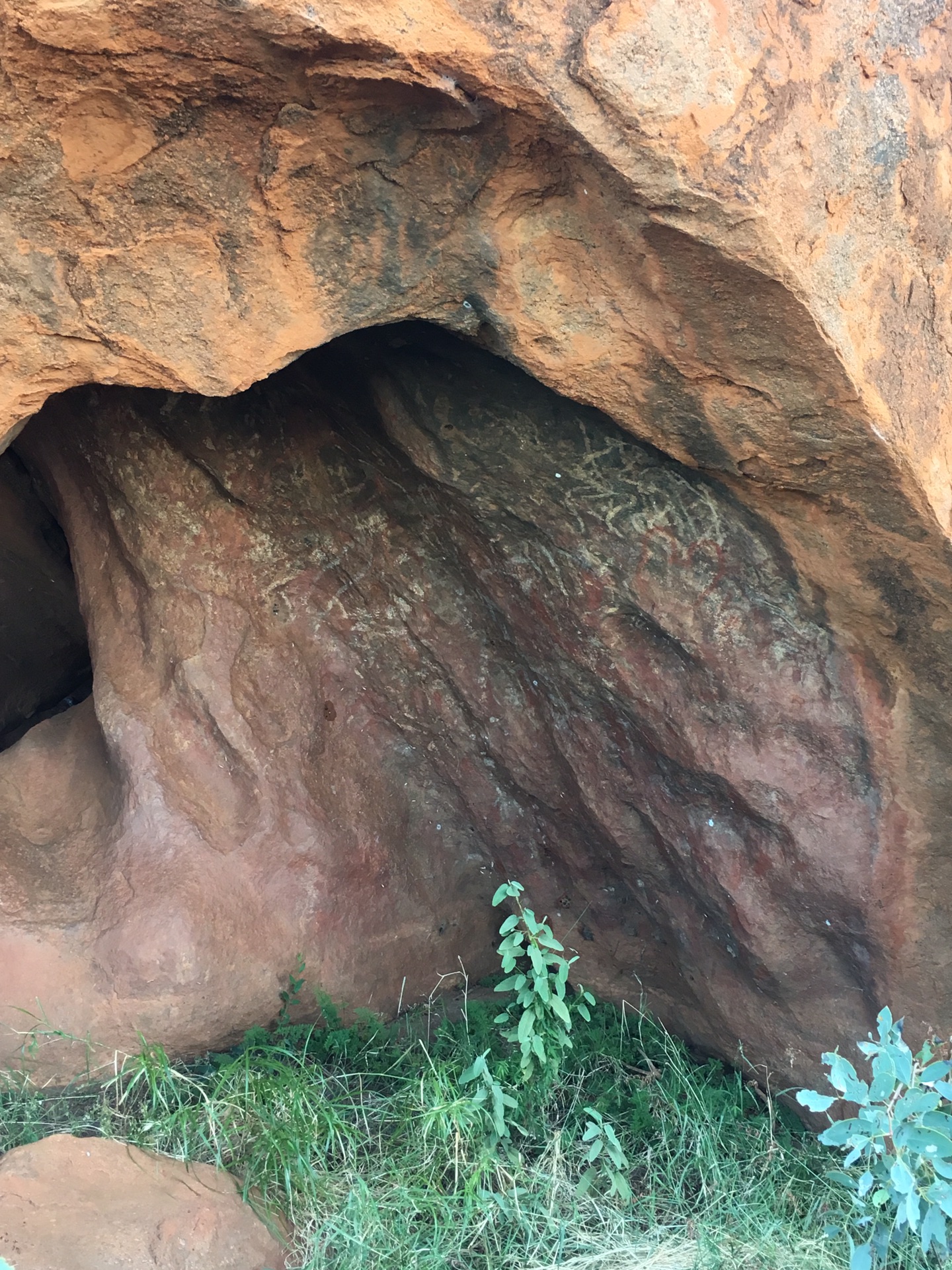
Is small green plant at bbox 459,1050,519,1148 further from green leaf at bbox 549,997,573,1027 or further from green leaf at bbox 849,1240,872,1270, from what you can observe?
green leaf at bbox 849,1240,872,1270

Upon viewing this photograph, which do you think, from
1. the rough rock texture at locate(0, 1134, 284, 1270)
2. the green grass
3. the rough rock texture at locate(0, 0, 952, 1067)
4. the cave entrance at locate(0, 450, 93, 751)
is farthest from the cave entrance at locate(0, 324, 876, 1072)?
the cave entrance at locate(0, 450, 93, 751)

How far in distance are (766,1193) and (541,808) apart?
1.02 m

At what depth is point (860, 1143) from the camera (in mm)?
1884

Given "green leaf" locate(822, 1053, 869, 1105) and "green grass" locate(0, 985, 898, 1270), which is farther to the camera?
"green grass" locate(0, 985, 898, 1270)

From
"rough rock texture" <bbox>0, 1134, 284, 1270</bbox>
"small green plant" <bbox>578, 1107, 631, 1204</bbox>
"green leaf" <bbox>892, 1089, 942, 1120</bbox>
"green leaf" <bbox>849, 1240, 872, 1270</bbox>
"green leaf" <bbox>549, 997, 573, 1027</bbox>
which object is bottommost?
"small green plant" <bbox>578, 1107, 631, 1204</bbox>

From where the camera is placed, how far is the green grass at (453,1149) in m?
2.10

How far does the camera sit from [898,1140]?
189 centimetres

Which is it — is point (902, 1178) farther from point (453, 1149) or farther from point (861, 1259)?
point (453, 1149)

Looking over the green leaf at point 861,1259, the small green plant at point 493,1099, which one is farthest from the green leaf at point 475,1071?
the green leaf at point 861,1259

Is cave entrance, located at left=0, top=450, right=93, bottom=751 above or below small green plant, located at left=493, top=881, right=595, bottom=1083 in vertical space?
above

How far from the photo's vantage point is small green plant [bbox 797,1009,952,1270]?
187cm

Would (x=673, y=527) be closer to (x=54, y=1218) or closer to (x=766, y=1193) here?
(x=766, y=1193)

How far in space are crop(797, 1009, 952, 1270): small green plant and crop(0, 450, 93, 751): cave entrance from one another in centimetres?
263

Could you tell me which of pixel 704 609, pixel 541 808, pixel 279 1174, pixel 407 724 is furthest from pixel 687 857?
pixel 279 1174
